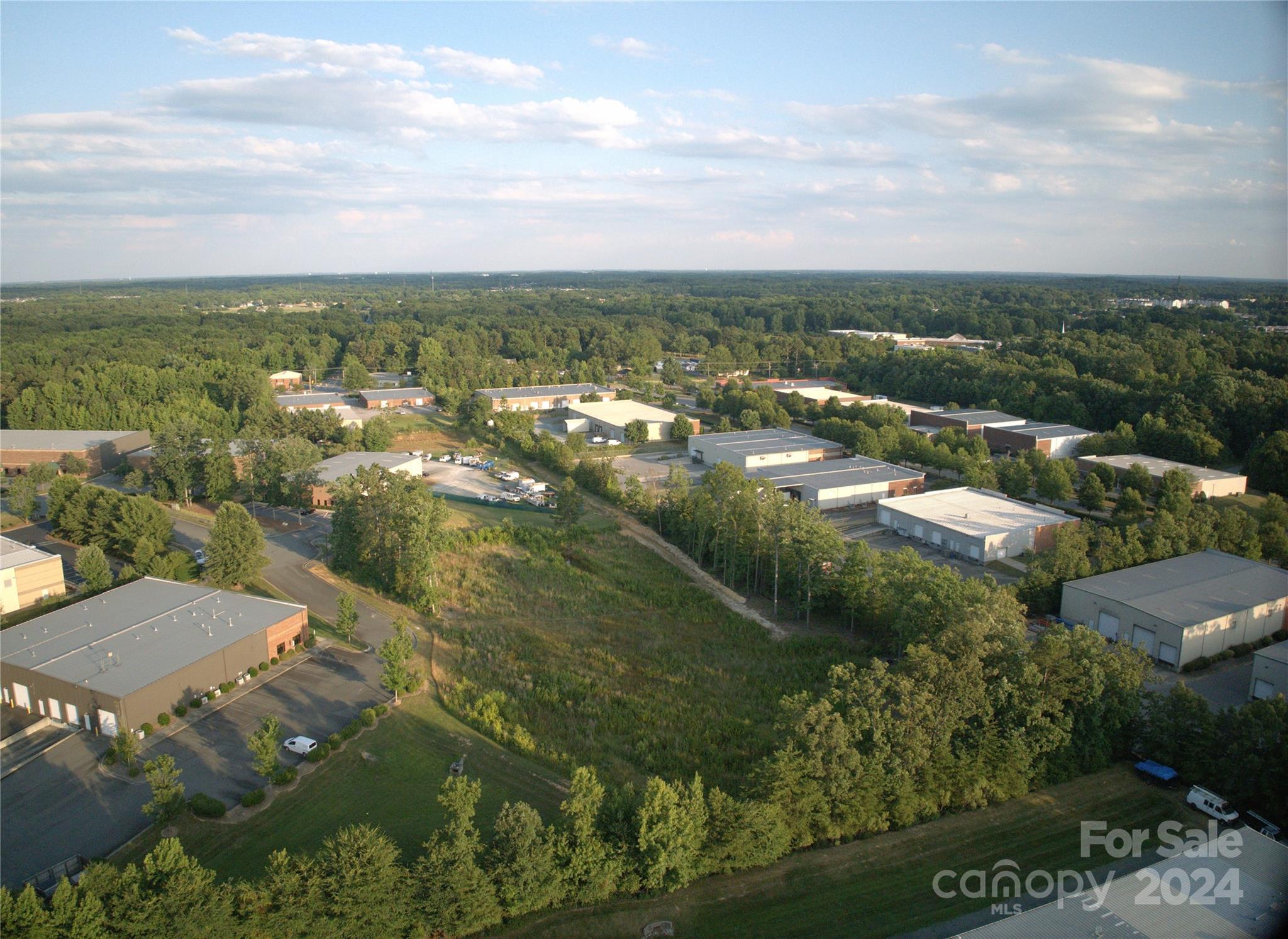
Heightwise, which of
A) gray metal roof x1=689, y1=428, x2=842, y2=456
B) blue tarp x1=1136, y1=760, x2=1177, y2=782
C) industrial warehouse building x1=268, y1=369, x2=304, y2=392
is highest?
industrial warehouse building x1=268, y1=369, x2=304, y2=392

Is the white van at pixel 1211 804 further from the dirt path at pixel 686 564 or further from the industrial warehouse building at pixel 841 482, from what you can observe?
the industrial warehouse building at pixel 841 482

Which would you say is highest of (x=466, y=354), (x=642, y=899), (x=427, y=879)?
(x=466, y=354)

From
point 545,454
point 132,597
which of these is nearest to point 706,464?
point 545,454

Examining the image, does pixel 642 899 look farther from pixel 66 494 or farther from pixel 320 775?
pixel 66 494

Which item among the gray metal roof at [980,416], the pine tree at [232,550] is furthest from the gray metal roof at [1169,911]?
the gray metal roof at [980,416]

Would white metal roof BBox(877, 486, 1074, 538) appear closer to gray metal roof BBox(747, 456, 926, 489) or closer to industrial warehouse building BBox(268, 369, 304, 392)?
gray metal roof BBox(747, 456, 926, 489)

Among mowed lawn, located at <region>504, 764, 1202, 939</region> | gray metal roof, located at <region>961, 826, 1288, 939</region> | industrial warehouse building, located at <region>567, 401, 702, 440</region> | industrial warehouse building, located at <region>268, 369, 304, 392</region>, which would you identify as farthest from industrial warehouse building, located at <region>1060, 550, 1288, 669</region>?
industrial warehouse building, located at <region>268, 369, 304, 392</region>

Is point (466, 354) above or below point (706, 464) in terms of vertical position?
above
